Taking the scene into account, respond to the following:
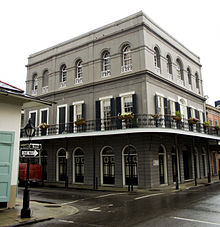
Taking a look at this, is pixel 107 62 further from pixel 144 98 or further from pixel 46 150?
pixel 46 150

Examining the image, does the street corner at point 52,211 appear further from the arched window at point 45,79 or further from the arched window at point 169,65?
the arched window at point 45,79

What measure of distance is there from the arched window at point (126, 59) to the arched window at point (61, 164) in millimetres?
8191

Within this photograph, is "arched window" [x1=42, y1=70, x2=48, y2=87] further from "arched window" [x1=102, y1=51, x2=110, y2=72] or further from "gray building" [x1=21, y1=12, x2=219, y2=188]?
"arched window" [x1=102, y1=51, x2=110, y2=72]

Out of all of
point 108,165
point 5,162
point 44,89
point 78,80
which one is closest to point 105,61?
point 78,80

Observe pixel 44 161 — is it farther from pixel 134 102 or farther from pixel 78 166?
pixel 134 102

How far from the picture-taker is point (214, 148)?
23.0 meters

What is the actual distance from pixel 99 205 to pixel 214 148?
53.8 feet

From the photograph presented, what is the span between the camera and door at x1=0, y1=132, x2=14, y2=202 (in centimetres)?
878

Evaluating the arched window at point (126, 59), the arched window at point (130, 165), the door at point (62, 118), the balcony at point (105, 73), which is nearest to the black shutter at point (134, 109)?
the arched window at point (130, 165)

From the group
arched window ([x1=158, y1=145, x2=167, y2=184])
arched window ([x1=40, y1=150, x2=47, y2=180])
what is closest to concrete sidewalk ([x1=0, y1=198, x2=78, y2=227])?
arched window ([x1=158, y1=145, x2=167, y2=184])

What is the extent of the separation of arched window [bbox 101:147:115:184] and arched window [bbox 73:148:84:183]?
189 cm

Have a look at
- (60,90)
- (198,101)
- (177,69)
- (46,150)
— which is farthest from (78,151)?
(198,101)

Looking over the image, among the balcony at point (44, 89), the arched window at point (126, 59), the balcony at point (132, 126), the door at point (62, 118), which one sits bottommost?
the balcony at point (132, 126)

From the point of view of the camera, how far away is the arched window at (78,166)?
18.5 m
